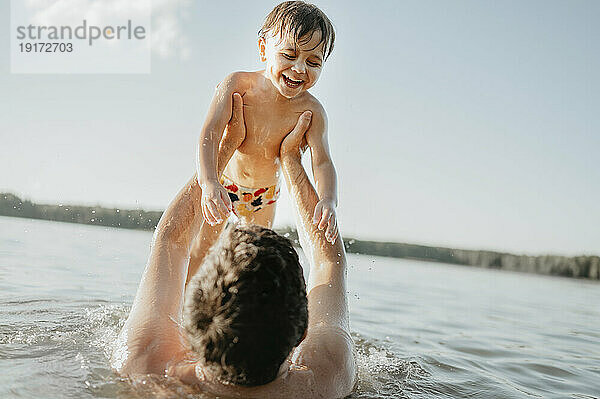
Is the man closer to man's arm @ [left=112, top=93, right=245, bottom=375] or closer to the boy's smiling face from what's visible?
man's arm @ [left=112, top=93, right=245, bottom=375]

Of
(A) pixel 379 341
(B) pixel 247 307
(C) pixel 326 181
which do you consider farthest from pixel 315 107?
(B) pixel 247 307

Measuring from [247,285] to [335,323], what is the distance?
2.81 ft

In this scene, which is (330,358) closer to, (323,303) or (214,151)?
(323,303)

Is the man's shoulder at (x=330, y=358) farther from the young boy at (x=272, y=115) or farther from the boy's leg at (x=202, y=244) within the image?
the boy's leg at (x=202, y=244)

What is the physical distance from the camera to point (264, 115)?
4.19 meters

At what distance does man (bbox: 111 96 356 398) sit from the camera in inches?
74.1

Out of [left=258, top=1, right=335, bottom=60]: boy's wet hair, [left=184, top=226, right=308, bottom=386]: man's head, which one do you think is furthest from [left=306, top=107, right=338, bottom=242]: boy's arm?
[left=184, top=226, right=308, bottom=386]: man's head

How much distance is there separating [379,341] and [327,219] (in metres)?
2.00

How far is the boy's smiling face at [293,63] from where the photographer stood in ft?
12.5

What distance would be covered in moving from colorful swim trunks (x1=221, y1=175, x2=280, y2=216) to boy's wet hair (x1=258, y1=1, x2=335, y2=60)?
3.59 ft

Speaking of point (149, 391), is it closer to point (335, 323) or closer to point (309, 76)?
point (335, 323)

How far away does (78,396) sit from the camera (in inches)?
95.9

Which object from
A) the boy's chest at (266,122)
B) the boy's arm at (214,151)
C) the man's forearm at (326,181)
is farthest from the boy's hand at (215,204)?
the boy's chest at (266,122)

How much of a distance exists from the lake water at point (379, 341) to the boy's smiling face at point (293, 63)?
5.91 ft
